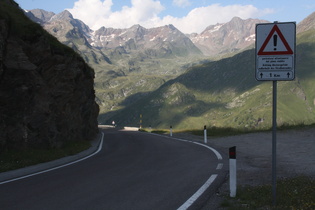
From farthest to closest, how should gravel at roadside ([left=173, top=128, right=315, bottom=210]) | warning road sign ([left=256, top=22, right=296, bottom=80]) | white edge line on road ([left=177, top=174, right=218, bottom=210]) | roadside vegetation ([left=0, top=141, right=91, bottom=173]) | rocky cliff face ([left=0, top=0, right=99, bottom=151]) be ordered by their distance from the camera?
1. rocky cliff face ([left=0, top=0, right=99, bottom=151])
2. roadside vegetation ([left=0, top=141, right=91, bottom=173])
3. gravel at roadside ([left=173, top=128, right=315, bottom=210])
4. white edge line on road ([left=177, top=174, right=218, bottom=210])
5. warning road sign ([left=256, top=22, right=296, bottom=80])

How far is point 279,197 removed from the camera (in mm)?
6219

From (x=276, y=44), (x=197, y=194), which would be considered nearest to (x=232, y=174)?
(x=197, y=194)

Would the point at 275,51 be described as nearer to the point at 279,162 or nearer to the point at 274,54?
the point at 274,54

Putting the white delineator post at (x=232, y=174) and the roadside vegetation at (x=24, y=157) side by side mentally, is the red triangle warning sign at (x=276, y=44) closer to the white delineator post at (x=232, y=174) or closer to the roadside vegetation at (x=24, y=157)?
the white delineator post at (x=232, y=174)

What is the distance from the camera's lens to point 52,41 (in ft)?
65.5

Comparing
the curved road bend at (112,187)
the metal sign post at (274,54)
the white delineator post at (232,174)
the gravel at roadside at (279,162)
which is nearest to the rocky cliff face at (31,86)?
the curved road bend at (112,187)

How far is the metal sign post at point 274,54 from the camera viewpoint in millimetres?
5805

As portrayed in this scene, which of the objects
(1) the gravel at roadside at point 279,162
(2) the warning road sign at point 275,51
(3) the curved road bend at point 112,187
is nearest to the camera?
(2) the warning road sign at point 275,51

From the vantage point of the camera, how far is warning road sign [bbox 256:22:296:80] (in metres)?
5.80

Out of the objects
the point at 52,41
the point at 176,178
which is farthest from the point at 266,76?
the point at 52,41

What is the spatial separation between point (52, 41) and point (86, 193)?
48.4 ft

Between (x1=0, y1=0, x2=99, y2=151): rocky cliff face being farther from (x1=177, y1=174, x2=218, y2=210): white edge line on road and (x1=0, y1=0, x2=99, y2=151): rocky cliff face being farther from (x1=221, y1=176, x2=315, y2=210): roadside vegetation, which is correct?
(x1=221, y1=176, x2=315, y2=210): roadside vegetation

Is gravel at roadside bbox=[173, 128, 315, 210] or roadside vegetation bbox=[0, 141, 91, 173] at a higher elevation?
gravel at roadside bbox=[173, 128, 315, 210]

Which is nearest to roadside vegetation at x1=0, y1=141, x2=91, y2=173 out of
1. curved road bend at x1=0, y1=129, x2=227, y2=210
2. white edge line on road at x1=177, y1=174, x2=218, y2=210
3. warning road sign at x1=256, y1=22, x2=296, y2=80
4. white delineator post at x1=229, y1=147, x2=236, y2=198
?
curved road bend at x1=0, y1=129, x2=227, y2=210
